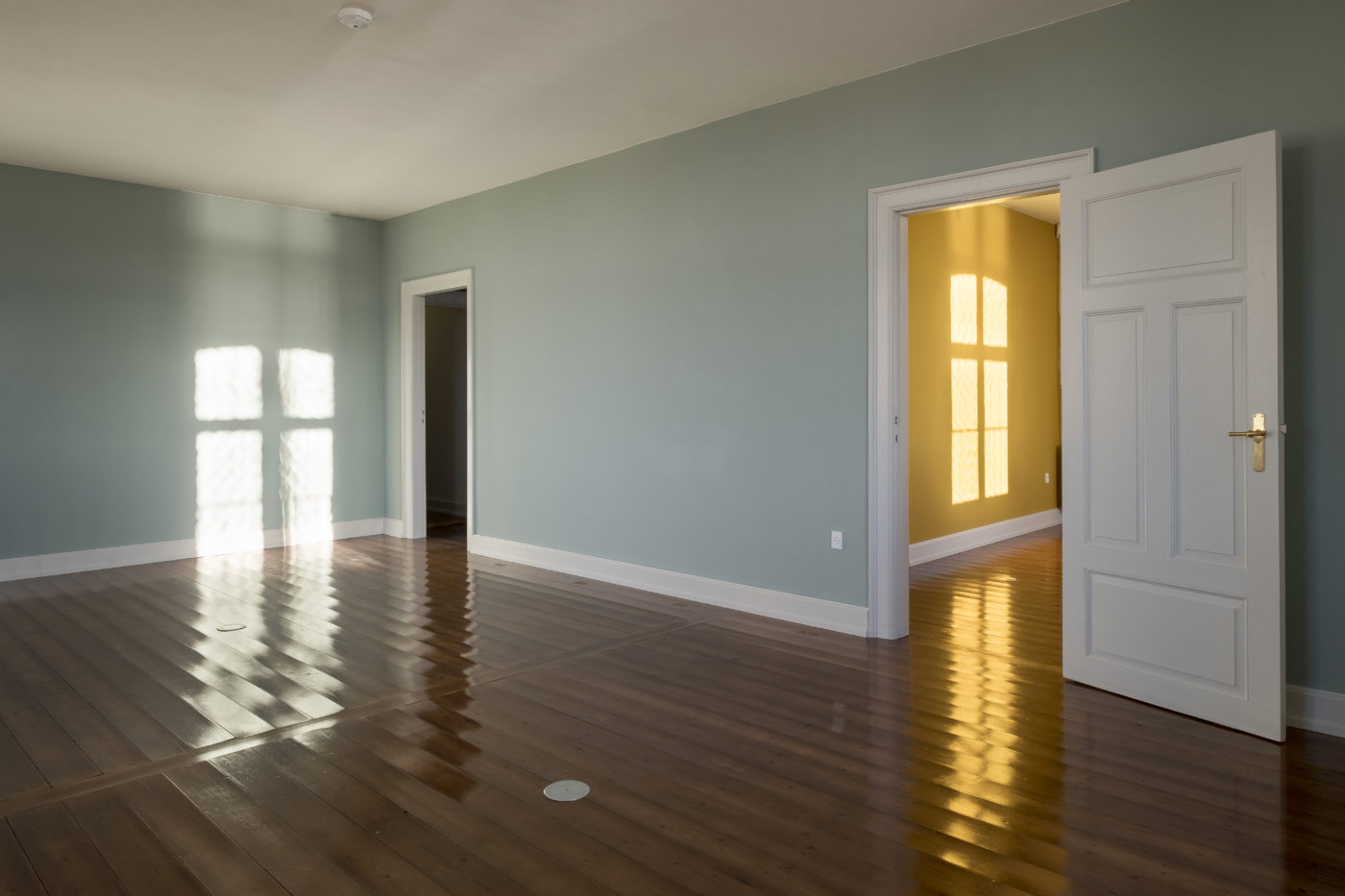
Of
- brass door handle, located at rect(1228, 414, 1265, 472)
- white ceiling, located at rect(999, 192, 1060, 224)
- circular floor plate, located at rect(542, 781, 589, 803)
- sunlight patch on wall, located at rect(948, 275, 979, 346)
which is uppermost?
white ceiling, located at rect(999, 192, 1060, 224)

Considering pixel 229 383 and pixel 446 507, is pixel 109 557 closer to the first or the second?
pixel 229 383

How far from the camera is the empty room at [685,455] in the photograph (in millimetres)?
2482

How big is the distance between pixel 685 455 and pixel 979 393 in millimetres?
3082

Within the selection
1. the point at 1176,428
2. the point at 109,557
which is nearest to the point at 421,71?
the point at 1176,428

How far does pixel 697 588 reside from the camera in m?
5.15

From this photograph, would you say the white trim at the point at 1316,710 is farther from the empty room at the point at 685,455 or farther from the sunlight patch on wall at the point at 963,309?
the sunlight patch on wall at the point at 963,309

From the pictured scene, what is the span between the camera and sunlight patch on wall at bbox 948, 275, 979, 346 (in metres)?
6.69

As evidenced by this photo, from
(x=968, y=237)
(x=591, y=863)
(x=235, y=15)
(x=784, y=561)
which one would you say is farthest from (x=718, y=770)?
(x=968, y=237)

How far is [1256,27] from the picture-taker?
319 centimetres

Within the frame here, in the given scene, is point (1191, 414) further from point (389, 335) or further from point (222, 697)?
point (389, 335)

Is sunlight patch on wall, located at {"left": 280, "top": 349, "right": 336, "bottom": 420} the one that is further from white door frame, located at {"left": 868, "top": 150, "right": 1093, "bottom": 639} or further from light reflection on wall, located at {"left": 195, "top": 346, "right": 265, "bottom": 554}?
white door frame, located at {"left": 868, "top": 150, "right": 1093, "bottom": 639}

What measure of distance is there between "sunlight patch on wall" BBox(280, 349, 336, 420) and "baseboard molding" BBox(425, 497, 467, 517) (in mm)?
2299

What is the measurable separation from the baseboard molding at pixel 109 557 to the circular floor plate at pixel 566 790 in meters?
5.14

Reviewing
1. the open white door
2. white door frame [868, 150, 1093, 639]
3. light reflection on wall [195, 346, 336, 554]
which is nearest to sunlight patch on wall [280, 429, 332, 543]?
light reflection on wall [195, 346, 336, 554]
